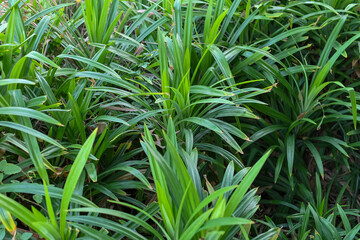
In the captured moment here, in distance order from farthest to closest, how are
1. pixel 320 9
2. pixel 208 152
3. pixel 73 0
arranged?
pixel 73 0 → pixel 320 9 → pixel 208 152

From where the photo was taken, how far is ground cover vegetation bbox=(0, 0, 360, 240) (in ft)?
3.63

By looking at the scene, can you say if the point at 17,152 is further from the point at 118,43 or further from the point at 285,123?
the point at 285,123

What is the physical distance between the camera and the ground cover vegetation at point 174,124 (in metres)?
1.11

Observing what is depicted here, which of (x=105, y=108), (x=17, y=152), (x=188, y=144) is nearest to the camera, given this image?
(x=17, y=152)

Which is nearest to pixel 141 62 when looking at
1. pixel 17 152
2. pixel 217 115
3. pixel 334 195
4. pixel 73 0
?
pixel 217 115

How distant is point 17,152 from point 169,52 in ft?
2.17

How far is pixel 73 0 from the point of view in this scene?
223 cm

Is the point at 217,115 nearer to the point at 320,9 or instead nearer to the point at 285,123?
the point at 285,123

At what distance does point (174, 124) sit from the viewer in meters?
1.47

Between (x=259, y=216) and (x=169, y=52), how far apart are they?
0.83 m

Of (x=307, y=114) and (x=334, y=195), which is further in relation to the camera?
(x=334, y=195)

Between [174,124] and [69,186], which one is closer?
[69,186]

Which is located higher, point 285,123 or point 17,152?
point 17,152

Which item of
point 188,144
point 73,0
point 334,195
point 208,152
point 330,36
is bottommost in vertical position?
point 334,195
